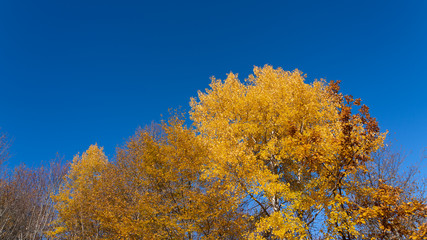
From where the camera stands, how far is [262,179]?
952 centimetres

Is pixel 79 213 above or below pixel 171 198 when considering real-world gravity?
above

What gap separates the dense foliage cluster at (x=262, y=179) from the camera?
8.03 m

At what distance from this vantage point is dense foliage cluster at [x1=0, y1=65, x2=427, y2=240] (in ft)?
26.3

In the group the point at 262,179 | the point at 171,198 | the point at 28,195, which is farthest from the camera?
the point at 28,195

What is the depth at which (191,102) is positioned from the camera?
16375mm

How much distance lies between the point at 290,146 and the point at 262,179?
1835 millimetres

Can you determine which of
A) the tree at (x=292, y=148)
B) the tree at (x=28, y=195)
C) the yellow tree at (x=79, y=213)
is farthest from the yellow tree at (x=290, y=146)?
the tree at (x=28, y=195)

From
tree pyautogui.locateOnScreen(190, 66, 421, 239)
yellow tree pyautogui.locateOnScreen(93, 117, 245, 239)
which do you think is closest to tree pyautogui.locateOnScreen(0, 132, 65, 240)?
yellow tree pyautogui.locateOnScreen(93, 117, 245, 239)

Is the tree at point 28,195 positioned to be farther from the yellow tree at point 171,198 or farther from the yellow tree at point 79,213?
the yellow tree at point 171,198

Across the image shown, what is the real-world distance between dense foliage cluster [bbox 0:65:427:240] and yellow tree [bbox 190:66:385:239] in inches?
1.9

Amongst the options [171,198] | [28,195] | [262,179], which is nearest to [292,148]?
[262,179]

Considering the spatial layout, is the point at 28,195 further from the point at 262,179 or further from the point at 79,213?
the point at 262,179

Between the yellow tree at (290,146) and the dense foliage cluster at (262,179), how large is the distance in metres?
0.05

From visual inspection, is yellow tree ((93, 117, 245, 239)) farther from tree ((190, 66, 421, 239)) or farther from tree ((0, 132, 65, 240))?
tree ((0, 132, 65, 240))
